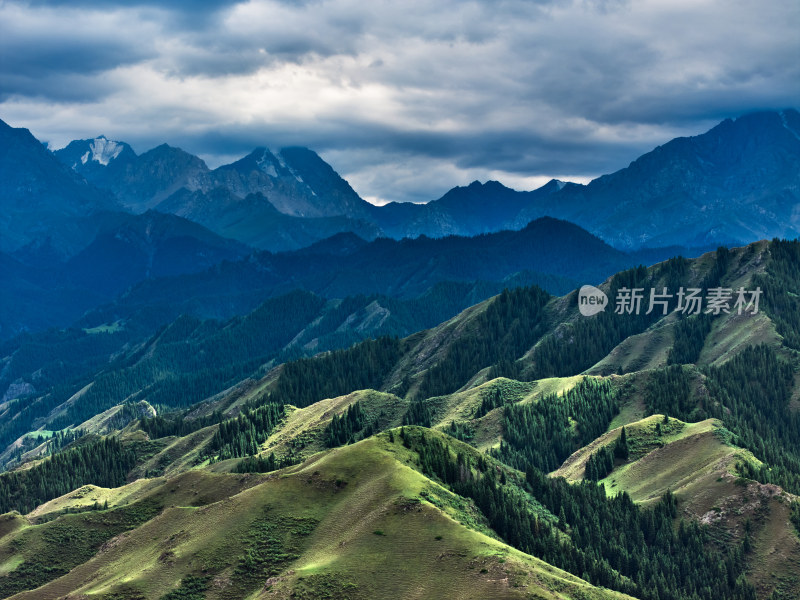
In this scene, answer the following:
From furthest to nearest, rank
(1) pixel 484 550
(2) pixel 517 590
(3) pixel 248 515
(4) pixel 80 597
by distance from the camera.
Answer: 1. (3) pixel 248 515
2. (4) pixel 80 597
3. (1) pixel 484 550
4. (2) pixel 517 590

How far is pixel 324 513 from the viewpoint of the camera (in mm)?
198125

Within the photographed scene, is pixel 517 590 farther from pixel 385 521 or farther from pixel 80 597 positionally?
pixel 80 597

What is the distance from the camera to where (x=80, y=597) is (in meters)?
181

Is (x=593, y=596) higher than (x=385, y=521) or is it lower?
lower

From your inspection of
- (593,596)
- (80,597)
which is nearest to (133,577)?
(80,597)

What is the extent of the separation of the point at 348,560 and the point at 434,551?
54.0 ft

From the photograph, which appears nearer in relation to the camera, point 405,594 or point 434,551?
point 405,594

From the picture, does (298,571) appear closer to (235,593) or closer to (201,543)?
(235,593)

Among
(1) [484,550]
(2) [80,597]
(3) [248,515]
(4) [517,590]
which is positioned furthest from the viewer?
(3) [248,515]

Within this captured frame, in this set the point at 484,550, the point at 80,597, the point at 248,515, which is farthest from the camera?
the point at 248,515

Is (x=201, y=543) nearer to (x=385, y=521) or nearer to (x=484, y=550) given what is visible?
(x=385, y=521)

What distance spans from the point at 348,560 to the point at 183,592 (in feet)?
110

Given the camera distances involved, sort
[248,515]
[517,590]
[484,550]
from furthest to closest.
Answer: [248,515] → [484,550] → [517,590]

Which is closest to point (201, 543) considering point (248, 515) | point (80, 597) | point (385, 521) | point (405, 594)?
point (248, 515)
